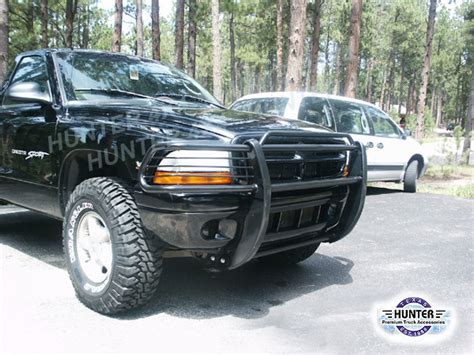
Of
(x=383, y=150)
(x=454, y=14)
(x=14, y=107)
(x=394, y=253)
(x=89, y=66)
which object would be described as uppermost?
(x=454, y=14)

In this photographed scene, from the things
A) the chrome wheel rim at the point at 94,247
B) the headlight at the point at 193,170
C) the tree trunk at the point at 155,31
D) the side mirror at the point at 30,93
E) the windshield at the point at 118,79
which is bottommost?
the chrome wheel rim at the point at 94,247

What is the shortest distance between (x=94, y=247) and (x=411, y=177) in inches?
314

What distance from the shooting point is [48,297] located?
11.3 feet

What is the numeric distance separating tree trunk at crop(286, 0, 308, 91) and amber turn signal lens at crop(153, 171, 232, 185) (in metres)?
7.98

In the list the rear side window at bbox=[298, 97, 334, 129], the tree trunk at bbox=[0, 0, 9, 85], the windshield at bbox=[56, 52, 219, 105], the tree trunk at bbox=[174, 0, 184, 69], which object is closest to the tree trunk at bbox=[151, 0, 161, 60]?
the tree trunk at bbox=[174, 0, 184, 69]

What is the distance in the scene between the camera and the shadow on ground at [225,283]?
10.8 ft

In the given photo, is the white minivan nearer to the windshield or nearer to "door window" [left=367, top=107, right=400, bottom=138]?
"door window" [left=367, top=107, right=400, bottom=138]

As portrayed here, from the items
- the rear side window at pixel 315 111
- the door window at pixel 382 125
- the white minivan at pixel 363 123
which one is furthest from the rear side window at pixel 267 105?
the door window at pixel 382 125

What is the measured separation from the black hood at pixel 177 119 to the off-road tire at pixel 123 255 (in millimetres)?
466

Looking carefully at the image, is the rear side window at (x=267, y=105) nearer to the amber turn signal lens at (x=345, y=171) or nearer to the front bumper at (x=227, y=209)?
the amber turn signal lens at (x=345, y=171)

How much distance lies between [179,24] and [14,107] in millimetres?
15449

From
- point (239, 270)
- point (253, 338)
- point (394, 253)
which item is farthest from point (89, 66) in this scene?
point (394, 253)

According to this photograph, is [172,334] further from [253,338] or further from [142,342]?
[253,338]

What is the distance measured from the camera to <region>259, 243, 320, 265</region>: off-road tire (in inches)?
165
